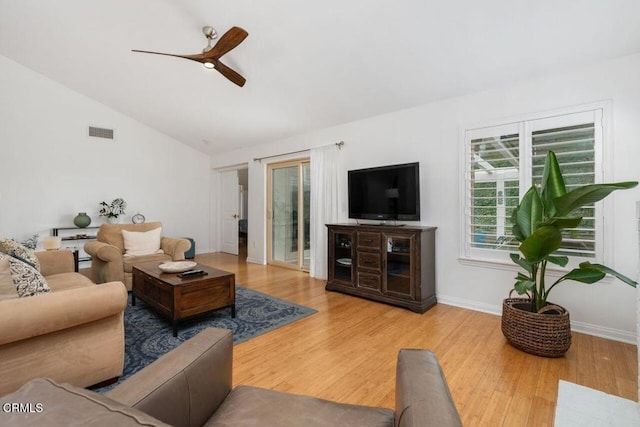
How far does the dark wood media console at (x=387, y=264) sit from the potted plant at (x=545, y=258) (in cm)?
92

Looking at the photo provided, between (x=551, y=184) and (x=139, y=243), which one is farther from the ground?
(x=551, y=184)

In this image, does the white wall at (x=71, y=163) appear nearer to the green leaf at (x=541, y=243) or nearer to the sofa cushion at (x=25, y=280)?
the sofa cushion at (x=25, y=280)

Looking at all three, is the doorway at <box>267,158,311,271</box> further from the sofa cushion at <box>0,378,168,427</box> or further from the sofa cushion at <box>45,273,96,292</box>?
the sofa cushion at <box>0,378,168,427</box>

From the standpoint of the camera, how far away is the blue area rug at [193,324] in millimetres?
2371

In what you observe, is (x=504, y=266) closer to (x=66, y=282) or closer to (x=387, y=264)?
(x=387, y=264)

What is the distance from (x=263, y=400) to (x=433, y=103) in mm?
3612

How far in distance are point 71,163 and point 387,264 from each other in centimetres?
586

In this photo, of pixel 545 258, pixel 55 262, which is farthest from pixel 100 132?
pixel 545 258

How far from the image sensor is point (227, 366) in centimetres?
117

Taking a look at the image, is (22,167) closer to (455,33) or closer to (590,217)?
(455,33)

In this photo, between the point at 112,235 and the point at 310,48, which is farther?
the point at 112,235

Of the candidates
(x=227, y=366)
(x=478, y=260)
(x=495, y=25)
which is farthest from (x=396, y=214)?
(x=227, y=366)

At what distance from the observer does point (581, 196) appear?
2088mm

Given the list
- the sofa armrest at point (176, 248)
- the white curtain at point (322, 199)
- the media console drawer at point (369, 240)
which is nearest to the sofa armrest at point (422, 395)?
the media console drawer at point (369, 240)
